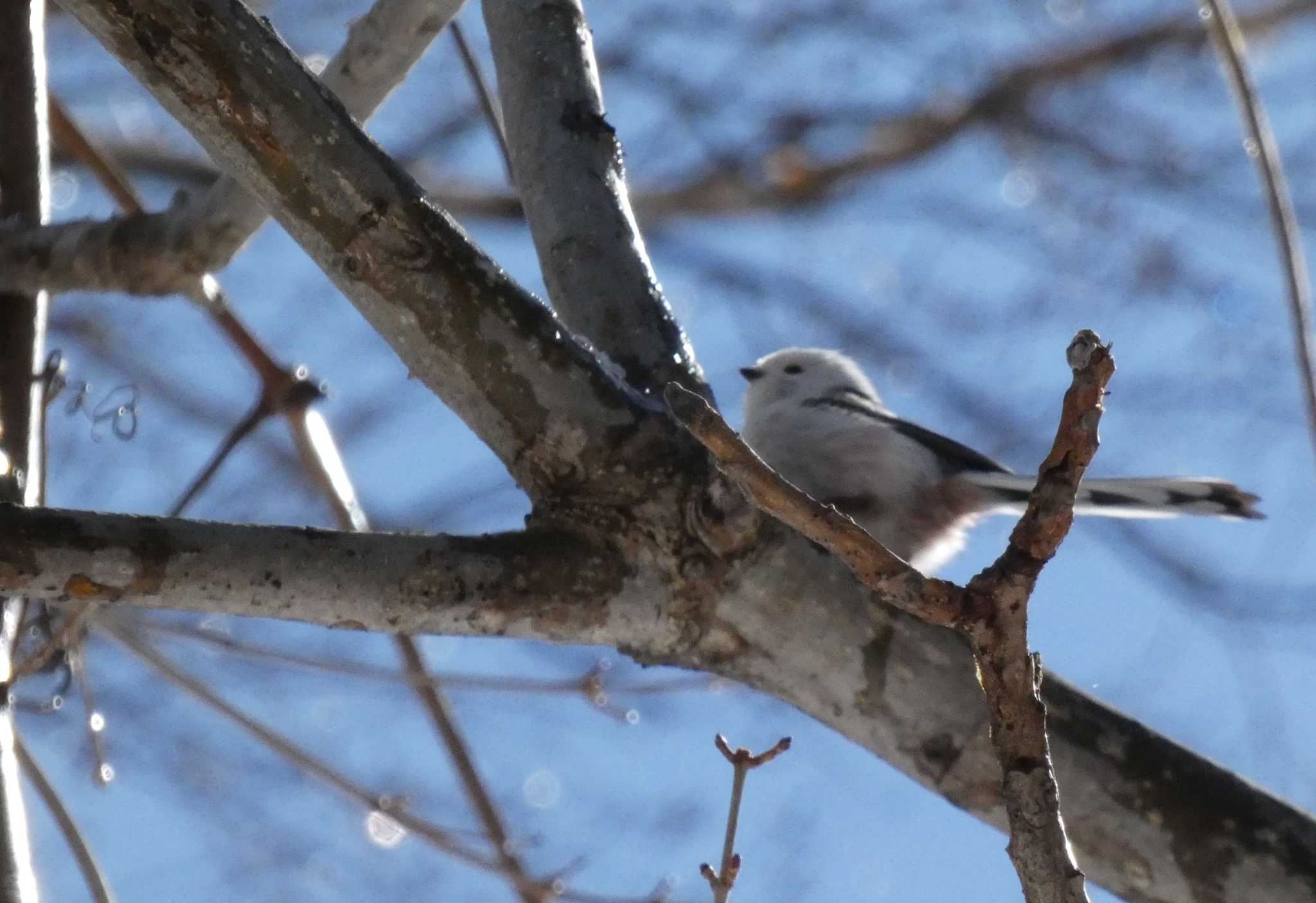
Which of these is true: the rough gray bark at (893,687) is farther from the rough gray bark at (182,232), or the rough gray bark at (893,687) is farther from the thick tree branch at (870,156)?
the thick tree branch at (870,156)

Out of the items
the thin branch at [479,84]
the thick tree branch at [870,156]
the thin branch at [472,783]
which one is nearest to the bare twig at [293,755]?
the thin branch at [472,783]

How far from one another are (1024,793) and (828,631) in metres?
0.48

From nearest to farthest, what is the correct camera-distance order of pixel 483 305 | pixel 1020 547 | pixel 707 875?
pixel 1020 547
pixel 707 875
pixel 483 305

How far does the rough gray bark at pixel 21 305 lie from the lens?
144 cm

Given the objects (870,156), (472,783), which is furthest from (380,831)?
(870,156)

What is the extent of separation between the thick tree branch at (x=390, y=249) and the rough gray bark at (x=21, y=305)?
39 centimetres

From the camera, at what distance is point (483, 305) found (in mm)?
1322

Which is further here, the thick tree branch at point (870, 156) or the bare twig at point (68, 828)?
the thick tree branch at point (870, 156)

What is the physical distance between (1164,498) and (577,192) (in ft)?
3.03

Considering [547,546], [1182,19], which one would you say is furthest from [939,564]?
[1182,19]

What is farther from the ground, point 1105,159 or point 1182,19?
point 1182,19

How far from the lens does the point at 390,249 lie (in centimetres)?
128

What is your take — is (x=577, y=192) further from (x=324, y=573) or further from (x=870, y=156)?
(x=870, y=156)

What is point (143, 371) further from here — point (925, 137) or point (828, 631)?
point (828, 631)
